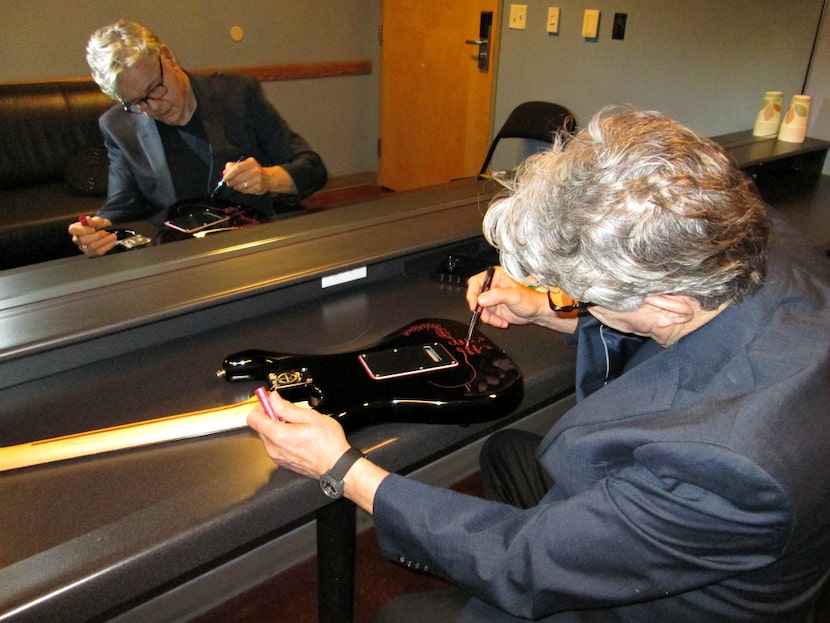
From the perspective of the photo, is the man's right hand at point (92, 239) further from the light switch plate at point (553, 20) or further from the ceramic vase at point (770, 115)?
the light switch plate at point (553, 20)

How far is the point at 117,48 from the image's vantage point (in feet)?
5.11

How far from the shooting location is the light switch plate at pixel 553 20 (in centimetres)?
297

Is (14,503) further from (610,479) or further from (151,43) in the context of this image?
(151,43)

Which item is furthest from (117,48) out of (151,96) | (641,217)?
(641,217)

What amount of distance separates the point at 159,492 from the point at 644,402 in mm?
553

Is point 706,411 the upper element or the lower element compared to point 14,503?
upper

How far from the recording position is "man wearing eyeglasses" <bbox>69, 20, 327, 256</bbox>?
1631 millimetres

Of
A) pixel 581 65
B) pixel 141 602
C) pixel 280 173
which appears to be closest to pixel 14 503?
pixel 141 602

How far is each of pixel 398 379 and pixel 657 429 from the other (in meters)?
0.36

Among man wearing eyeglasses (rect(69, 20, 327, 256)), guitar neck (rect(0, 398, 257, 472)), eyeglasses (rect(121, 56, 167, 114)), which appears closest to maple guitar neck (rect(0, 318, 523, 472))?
guitar neck (rect(0, 398, 257, 472))

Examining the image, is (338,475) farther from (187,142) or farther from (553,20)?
(553,20)

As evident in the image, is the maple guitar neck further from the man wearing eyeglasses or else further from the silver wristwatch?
the man wearing eyeglasses

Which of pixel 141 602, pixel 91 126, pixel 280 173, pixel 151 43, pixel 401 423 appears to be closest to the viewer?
pixel 401 423

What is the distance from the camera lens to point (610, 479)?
0.67 m
